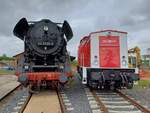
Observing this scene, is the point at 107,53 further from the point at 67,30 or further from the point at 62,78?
the point at 62,78

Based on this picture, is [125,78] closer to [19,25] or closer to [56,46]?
[56,46]

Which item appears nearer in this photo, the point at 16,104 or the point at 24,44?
the point at 16,104

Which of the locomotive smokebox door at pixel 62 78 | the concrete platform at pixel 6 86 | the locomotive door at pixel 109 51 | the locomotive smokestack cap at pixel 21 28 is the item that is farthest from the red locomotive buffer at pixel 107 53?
the concrete platform at pixel 6 86

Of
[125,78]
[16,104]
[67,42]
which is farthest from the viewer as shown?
[67,42]

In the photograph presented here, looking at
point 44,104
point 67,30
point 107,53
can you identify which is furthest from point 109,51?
point 44,104

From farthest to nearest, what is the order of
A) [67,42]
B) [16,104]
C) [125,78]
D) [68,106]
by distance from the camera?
1. [67,42]
2. [125,78]
3. [16,104]
4. [68,106]

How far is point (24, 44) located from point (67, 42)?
2.04 meters

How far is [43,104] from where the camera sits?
1205 centimetres

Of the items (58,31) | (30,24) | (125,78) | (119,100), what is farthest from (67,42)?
(119,100)

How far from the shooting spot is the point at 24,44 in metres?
15.5

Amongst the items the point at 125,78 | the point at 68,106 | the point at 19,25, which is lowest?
the point at 68,106

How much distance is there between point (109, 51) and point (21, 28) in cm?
434

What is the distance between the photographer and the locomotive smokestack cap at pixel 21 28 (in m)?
15.2

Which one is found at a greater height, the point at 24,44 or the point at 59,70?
the point at 24,44
